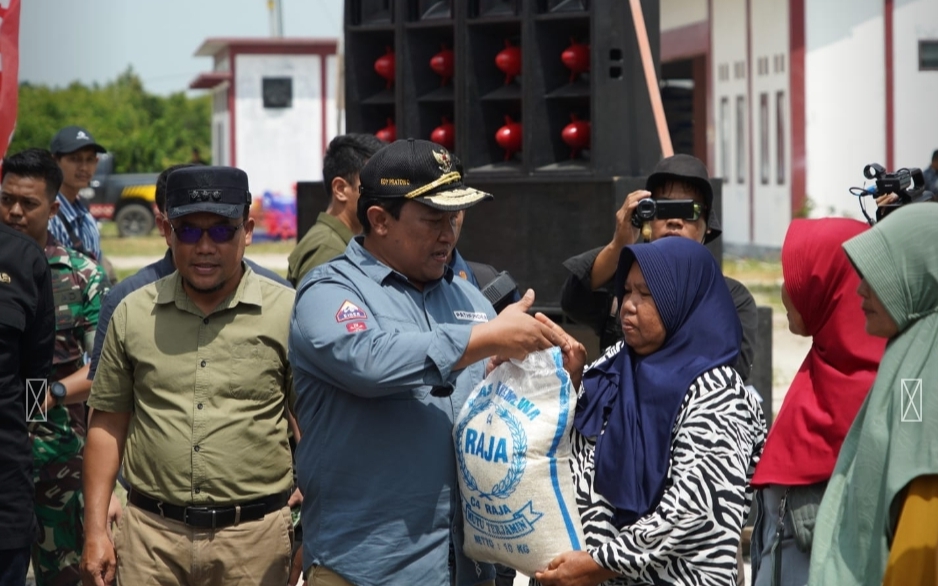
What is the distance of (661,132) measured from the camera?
6250mm

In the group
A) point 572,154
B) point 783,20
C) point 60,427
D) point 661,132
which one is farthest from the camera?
point 783,20

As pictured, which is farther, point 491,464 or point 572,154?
point 572,154

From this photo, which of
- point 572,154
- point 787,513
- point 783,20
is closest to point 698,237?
point 787,513

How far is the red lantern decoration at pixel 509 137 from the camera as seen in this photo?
7.04 metres

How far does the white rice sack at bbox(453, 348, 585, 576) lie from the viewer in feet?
10.1

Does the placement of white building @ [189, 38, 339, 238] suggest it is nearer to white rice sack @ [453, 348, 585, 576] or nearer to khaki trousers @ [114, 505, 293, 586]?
khaki trousers @ [114, 505, 293, 586]

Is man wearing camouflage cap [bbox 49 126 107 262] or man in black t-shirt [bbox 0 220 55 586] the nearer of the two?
man in black t-shirt [bbox 0 220 55 586]

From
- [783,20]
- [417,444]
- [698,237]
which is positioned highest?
[783,20]

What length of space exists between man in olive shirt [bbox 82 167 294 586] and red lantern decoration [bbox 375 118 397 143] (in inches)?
145

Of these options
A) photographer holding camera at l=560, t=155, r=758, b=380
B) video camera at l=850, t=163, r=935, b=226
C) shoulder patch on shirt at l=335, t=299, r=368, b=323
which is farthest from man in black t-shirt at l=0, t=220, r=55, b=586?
video camera at l=850, t=163, r=935, b=226

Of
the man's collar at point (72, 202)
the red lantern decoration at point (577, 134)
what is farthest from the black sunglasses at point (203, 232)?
the man's collar at point (72, 202)

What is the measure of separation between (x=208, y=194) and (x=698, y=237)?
182cm

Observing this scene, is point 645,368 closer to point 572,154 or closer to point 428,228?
point 428,228

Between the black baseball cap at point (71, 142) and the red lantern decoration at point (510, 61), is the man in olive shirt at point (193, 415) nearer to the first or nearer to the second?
the red lantern decoration at point (510, 61)
